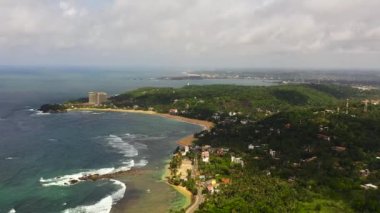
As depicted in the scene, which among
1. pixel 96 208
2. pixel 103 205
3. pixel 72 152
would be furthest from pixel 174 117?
pixel 96 208

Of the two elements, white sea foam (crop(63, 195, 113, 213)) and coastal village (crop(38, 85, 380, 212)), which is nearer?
white sea foam (crop(63, 195, 113, 213))

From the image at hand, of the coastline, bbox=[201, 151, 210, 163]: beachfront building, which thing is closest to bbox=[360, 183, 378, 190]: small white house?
the coastline

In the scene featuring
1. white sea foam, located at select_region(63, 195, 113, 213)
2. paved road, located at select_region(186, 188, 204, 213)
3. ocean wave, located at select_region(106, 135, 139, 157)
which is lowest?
white sea foam, located at select_region(63, 195, 113, 213)

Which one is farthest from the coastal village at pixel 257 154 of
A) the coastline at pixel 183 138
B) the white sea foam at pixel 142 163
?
the white sea foam at pixel 142 163

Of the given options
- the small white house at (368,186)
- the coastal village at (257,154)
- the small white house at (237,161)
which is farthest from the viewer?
the small white house at (237,161)

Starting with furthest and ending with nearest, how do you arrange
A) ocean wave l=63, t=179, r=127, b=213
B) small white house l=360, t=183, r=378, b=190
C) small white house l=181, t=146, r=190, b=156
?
small white house l=181, t=146, r=190, b=156
small white house l=360, t=183, r=378, b=190
ocean wave l=63, t=179, r=127, b=213

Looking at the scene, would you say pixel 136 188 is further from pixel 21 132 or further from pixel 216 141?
pixel 21 132

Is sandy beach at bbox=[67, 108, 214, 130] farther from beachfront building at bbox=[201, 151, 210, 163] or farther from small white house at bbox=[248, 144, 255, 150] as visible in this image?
beachfront building at bbox=[201, 151, 210, 163]

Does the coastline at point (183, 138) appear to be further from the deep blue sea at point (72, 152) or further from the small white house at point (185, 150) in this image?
the small white house at point (185, 150)
